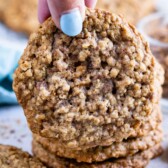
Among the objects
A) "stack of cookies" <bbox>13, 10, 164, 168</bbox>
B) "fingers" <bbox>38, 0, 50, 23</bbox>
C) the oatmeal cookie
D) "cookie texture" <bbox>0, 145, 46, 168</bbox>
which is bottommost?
the oatmeal cookie

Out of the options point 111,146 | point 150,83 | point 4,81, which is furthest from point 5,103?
point 150,83

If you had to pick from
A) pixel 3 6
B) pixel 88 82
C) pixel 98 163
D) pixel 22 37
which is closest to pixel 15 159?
pixel 98 163

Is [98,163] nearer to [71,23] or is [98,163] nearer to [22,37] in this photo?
[71,23]

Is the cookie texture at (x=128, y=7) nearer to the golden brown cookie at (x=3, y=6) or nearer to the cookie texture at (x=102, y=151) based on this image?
the golden brown cookie at (x=3, y=6)

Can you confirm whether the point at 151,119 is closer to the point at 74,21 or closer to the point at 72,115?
the point at 72,115

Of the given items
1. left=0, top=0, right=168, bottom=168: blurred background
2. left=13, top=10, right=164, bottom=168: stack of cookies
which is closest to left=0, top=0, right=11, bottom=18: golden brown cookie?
left=0, top=0, right=168, bottom=168: blurred background

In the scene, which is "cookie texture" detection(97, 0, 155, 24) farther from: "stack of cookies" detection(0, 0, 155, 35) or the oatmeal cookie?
the oatmeal cookie

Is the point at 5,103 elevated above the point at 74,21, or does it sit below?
below
